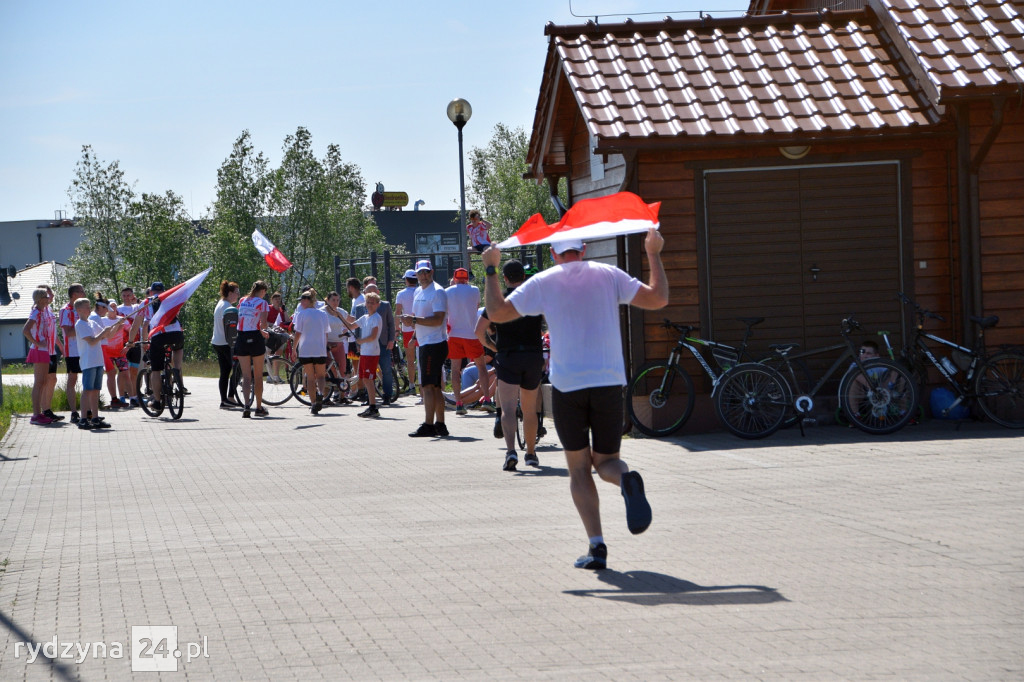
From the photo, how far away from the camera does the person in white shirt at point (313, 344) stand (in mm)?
19109

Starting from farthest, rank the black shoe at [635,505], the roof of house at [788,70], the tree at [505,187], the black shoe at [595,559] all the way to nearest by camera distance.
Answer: the tree at [505,187] → the roof of house at [788,70] → the black shoe at [595,559] → the black shoe at [635,505]

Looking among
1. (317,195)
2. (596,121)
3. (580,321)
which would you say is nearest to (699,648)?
(580,321)

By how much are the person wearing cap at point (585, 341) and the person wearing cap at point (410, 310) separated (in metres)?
9.99

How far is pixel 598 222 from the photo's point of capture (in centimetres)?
782

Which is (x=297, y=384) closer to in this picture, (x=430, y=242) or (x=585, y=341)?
(x=585, y=341)

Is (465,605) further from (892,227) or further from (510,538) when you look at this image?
(892,227)

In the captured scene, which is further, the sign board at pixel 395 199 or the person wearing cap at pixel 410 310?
the sign board at pixel 395 199

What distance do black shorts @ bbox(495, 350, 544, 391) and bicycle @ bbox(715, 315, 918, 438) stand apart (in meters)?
2.51

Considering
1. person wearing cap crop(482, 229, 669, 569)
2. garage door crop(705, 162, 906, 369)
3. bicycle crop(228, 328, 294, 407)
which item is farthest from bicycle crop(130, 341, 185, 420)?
person wearing cap crop(482, 229, 669, 569)

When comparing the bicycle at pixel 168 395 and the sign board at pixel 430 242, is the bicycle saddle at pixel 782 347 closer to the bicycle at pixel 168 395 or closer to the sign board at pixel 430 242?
the bicycle at pixel 168 395

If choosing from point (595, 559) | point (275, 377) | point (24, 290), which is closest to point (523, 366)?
point (595, 559)

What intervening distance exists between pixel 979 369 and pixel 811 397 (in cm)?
182

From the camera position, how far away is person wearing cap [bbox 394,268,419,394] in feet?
58.4

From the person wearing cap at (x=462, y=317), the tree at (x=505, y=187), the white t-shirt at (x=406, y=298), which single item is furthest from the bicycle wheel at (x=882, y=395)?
the tree at (x=505, y=187)
